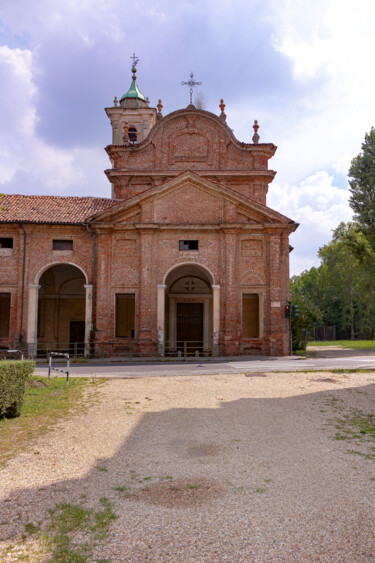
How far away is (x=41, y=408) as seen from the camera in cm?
927

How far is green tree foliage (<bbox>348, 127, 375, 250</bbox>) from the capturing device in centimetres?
3083

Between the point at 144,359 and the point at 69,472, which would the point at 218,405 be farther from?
the point at 144,359

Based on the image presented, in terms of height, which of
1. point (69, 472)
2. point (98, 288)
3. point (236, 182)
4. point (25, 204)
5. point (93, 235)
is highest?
point (236, 182)

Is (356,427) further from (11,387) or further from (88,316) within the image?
(88,316)

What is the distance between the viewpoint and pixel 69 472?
5410 millimetres

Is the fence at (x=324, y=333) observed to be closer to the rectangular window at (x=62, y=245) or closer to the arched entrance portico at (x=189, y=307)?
the arched entrance portico at (x=189, y=307)

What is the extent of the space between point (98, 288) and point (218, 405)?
15.2 metres

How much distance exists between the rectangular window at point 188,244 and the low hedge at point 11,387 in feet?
52.8

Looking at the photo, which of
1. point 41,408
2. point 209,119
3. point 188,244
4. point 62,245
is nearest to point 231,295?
point 188,244

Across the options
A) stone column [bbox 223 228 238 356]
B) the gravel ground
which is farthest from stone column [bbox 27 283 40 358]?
the gravel ground

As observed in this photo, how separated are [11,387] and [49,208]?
19.2m

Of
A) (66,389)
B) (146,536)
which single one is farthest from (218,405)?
(146,536)

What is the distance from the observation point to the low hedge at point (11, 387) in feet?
26.2

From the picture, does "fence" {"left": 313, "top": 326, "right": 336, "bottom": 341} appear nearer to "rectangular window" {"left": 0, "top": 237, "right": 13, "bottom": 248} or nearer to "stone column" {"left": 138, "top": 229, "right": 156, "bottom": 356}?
"stone column" {"left": 138, "top": 229, "right": 156, "bottom": 356}
